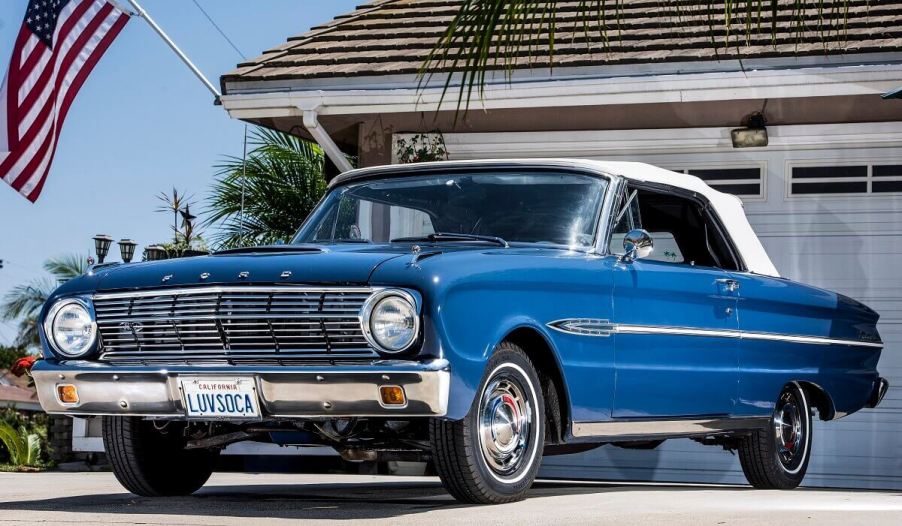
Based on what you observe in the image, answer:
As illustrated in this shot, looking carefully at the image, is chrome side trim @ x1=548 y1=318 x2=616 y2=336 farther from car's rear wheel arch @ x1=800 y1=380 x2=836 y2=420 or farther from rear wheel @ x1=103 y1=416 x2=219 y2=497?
car's rear wheel arch @ x1=800 y1=380 x2=836 y2=420

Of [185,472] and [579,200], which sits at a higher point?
[579,200]

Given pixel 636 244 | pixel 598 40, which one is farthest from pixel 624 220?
pixel 598 40

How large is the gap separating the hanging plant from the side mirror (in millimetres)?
5299

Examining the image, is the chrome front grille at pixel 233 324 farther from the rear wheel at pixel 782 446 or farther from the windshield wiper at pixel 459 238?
the rear wheel at pixel 782 446

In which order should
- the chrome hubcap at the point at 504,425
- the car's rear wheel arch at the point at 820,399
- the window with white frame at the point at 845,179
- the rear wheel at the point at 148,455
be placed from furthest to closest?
the window with white frame at the point at 845,179 < the car's rear wheel arch at the point at 820,399 < the rear wheel at the point at 148,455 < the chrome hubcap at the point at 504,425

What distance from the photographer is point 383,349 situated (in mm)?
5871

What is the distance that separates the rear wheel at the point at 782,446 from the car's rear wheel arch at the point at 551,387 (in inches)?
89.8

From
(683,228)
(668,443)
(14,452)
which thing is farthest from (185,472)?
(14,452)

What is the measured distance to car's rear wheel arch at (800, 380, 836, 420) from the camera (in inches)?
360

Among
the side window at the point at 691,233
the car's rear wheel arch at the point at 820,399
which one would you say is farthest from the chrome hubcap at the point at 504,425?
the car's rear wheel arch at the point at 820,399

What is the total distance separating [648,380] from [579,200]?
0.96 meters

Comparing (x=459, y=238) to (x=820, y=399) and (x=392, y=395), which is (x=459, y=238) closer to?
(x=392, y=395)

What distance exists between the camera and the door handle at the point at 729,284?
8.02 meters

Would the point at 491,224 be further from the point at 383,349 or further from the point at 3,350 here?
the point at 3,350
